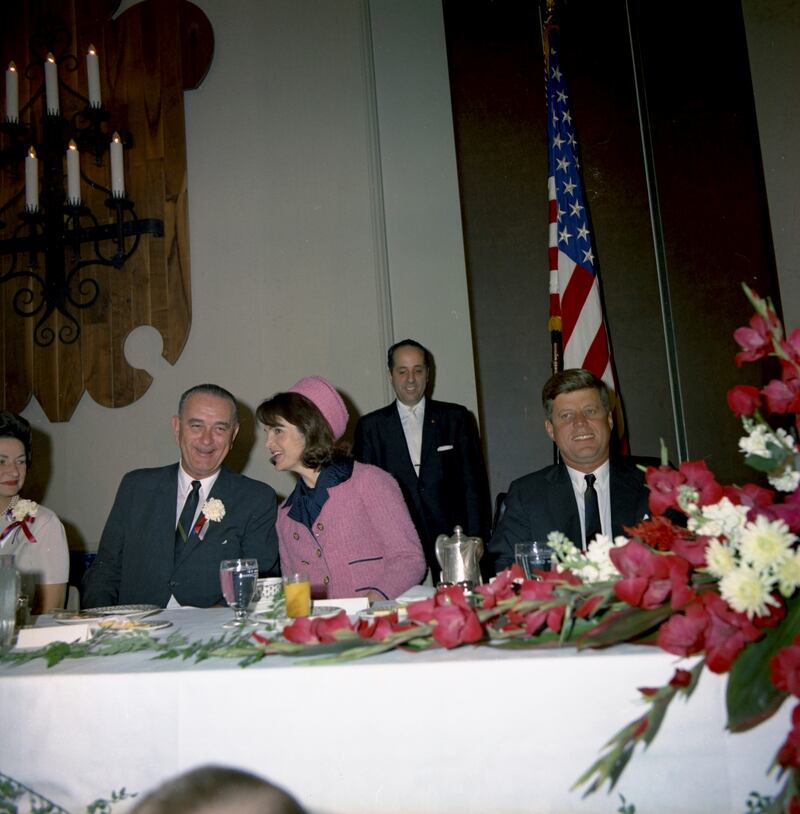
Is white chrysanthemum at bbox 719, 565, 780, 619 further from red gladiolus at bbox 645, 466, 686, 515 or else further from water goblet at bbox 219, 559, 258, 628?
water goblet at bbox 219, 559, 258, 628

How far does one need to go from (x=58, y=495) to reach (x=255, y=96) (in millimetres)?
2556

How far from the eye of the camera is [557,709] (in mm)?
1053

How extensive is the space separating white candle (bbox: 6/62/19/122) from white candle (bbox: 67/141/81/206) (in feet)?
1.58

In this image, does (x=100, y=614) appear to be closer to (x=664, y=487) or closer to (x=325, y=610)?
(x=325, y=610)

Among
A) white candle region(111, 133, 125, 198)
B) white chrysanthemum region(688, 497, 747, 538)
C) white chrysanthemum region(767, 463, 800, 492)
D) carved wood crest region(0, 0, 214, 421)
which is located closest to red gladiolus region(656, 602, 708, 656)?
white chrysanthemum region(688, 497, 747, 538)

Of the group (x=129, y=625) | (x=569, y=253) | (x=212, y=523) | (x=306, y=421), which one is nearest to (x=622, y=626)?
(x=129, y=625)

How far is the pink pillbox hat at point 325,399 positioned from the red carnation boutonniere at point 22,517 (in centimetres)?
102

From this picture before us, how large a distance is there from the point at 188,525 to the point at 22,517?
1.93ft

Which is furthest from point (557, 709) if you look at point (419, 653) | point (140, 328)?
point (140, 328)

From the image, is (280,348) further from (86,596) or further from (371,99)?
(86,596)

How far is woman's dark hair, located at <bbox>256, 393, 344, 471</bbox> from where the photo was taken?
265 cm

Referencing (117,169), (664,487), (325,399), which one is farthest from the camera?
(117,169)

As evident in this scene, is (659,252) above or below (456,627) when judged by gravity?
above

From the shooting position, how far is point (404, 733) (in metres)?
1.08
